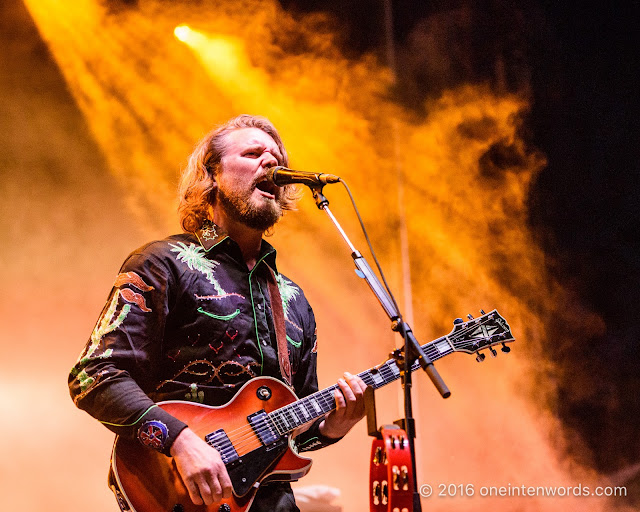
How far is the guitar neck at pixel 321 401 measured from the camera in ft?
7.50

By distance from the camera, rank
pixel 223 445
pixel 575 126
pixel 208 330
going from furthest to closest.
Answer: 1. pixel 575 126
2. pixel 208 330
3. pixel 223 445

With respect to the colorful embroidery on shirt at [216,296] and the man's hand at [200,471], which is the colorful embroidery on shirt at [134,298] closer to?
the colorful embroidery on shirt at [216,296]

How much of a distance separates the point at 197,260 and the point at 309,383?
0.73 metres

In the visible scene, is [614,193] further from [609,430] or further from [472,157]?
[609,430]

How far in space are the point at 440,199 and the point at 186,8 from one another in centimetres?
233

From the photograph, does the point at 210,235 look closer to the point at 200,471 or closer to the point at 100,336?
the point at 100,336

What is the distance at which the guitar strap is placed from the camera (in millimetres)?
2500

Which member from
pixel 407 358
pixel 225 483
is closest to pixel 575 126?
pixel 407 358

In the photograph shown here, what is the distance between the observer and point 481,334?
8.29ft

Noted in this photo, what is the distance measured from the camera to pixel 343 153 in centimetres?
464

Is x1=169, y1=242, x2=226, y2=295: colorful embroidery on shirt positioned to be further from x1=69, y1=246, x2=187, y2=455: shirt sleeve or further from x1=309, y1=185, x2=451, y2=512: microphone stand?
x1=309, y1=185, x2=451, y2=512: microphone stand

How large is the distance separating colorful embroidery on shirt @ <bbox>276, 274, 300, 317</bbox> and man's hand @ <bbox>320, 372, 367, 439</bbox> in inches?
17.4

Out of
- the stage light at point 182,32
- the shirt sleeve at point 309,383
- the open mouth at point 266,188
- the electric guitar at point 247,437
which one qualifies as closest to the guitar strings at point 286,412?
the electric guitar at point 247,437

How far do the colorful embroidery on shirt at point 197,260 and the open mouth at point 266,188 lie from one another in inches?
16.8
